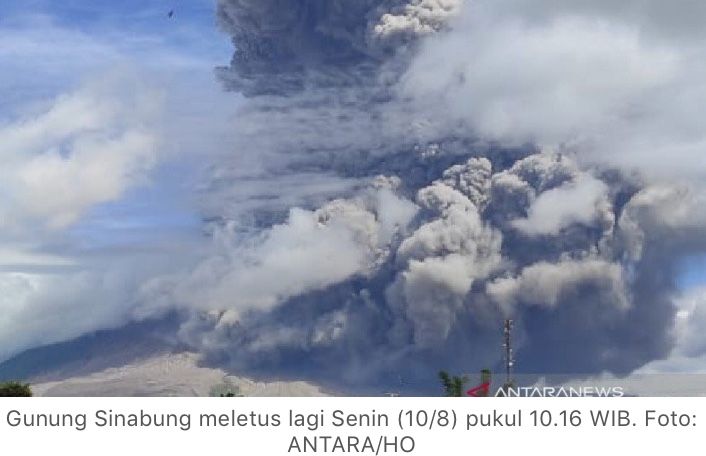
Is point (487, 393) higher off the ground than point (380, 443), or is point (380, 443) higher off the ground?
point (487, 393)

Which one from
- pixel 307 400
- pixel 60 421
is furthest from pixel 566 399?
pixel 60 421

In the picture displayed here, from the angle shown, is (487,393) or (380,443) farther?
(487,393)

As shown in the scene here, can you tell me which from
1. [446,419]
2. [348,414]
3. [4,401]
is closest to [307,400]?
[348,414]

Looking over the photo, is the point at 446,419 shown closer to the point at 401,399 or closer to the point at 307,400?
the point at 401,399

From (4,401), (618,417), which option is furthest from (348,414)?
(4,401)

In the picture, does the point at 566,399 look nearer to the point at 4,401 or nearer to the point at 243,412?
the point at 243,412

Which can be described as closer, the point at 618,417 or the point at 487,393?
the point at 618,417

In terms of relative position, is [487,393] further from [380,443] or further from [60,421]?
[60,421]
